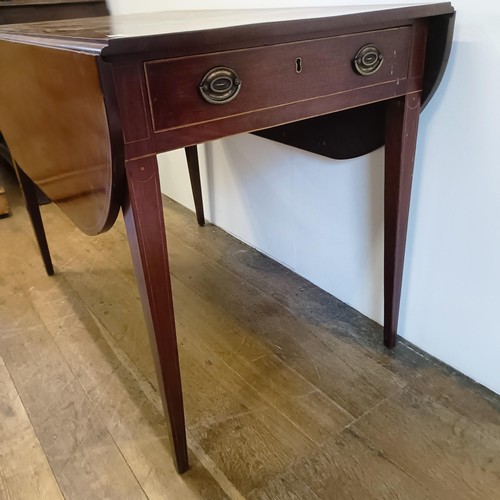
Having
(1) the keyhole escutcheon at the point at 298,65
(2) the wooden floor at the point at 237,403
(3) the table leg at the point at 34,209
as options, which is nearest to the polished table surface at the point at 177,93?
(1) the keyhole escutcheon at the point at 298,65

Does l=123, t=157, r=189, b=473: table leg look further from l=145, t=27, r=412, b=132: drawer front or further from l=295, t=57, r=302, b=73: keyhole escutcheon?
l=295, t=57, r=302, b=73: keyhole escutcheon

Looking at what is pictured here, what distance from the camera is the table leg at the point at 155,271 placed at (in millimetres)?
663

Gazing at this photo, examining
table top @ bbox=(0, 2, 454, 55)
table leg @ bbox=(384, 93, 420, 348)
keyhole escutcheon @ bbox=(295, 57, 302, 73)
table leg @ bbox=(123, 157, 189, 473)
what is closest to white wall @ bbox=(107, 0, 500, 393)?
table leg @ bbox=(384, 93, 420, 348)

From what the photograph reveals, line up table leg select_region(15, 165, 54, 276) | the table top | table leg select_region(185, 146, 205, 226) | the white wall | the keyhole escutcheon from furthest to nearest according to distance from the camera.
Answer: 1. table leg select_region(185, 146, 205, 226)
2. table leg select_region(15, 165, 54, 276)
3. the white wall
4. the keyhole escutcheon
5. the table top

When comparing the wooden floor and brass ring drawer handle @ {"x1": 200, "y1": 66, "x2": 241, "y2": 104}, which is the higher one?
brass ring drawer handle @ {"x1": 200, "y1": 66, "x2": 241, "y2": 104}

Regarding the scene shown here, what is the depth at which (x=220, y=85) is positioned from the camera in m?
0.67

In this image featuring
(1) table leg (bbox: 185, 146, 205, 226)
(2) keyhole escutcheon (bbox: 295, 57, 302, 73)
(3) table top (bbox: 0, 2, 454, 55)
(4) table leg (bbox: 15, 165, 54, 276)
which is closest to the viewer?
(3) table top (bbox: 0, 2, 454, 55)

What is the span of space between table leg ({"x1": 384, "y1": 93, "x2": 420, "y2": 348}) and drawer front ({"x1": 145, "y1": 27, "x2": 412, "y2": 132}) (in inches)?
3.3

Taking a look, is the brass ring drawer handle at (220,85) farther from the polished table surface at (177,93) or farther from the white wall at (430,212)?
the white wall at (430,212)

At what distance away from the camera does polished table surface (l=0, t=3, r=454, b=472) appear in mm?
612

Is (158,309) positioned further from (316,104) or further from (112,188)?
(316,104)

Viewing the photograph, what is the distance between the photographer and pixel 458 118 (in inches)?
36.7

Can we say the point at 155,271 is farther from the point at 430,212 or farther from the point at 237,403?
the point at 430,212

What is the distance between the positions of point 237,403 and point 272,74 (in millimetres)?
722
